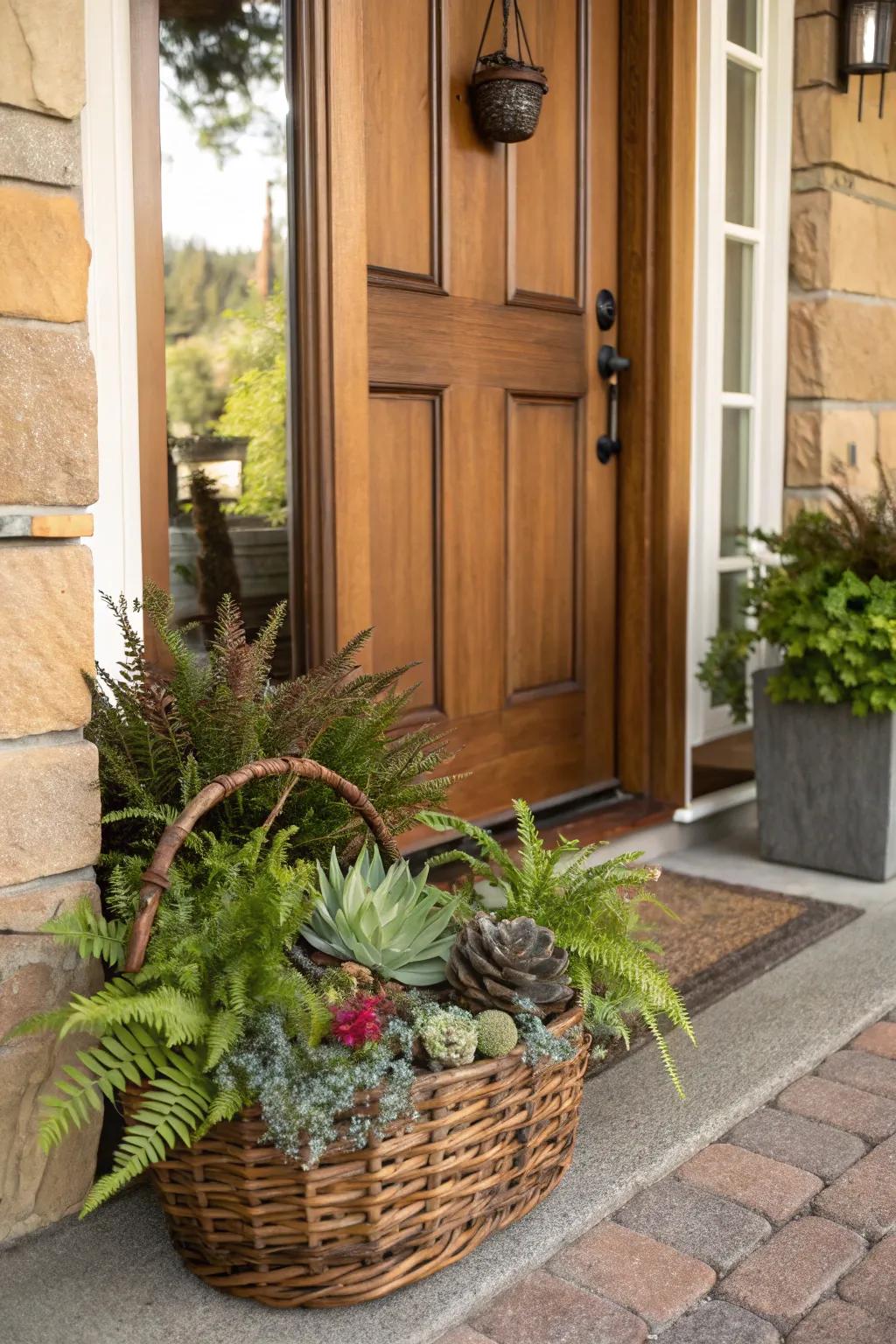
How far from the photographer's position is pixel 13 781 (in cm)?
150

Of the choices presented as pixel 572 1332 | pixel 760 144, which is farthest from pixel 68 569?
pixel 760 144

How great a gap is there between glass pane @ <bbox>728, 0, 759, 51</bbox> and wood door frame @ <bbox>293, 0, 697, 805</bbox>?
0.85ft

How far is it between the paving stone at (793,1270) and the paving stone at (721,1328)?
18 millimetres

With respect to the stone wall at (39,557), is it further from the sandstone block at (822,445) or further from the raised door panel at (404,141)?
the sandstone block at (822,445)

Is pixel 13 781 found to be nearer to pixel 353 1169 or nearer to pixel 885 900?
pixel 353 1169

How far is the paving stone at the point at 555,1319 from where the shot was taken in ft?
4.61

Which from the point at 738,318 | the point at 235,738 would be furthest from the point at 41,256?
the point at 738,318

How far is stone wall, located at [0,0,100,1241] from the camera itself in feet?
4.79

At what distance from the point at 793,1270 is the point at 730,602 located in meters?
2.11

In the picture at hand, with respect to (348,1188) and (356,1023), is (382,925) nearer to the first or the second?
(356,1023)

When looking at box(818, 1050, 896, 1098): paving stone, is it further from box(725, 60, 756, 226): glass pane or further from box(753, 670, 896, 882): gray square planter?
box(725, 60, 756, 226): glass pane

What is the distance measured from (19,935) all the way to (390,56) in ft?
5.81

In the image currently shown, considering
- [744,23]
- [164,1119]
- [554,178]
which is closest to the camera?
[164,1119]

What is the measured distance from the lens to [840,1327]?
4.71 feet
